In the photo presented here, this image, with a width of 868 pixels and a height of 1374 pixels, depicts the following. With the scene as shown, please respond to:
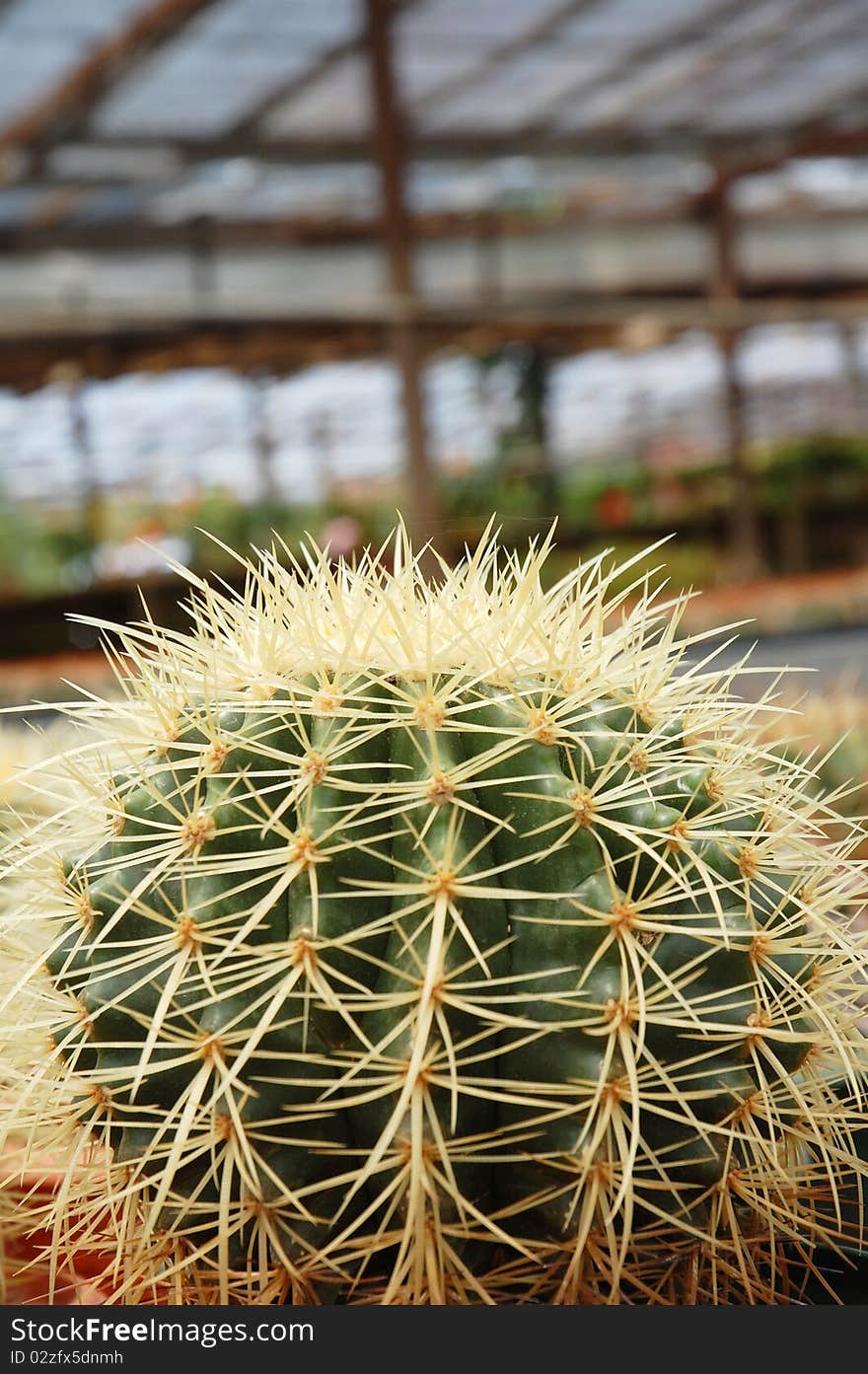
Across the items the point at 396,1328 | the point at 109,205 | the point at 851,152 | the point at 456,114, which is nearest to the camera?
the point at 396,1328

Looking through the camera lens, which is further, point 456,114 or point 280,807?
point 456,114

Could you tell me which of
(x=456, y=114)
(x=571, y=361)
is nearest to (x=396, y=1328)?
(x=456, y=114)

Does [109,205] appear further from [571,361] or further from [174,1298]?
[174,1298]

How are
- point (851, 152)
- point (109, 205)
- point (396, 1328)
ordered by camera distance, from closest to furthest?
point (396, 1328) → point (109, 205) → point (851, 152)

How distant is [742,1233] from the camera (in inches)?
22.5

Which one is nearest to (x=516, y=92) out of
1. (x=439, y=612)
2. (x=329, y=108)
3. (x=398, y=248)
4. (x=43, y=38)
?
(x=329, y=108)

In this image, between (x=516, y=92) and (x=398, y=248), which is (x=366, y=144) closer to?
(x=516, y=92)

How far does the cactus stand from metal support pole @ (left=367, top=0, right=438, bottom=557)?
283 centimetres

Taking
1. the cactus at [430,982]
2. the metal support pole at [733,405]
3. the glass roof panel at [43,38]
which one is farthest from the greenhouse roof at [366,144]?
the cactus at [430,982]

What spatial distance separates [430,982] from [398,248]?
322cm

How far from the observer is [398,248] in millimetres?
3473

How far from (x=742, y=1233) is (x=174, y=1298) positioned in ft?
0.74

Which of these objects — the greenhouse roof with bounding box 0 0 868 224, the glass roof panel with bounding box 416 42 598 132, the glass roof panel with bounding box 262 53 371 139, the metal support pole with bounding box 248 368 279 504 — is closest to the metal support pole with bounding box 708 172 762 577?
the greenhouse roof with bounding box 0 0 868 224

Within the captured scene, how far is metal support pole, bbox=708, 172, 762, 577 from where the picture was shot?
498 centimetres
